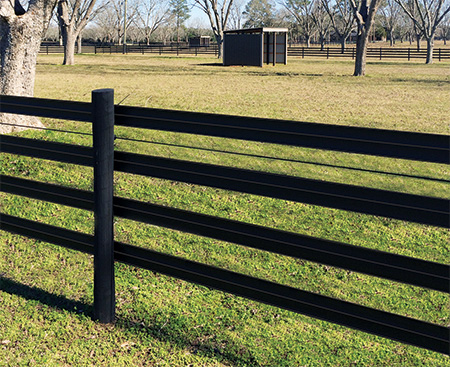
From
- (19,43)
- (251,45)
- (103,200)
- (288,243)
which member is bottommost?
(288,243)

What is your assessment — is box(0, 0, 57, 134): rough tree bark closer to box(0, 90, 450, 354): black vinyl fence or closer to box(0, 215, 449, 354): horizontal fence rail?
box(0, 90, 450, 354): black vinyl fence

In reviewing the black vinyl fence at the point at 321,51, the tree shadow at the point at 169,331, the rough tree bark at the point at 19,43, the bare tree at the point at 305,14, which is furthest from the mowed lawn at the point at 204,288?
the bare tree at the point at 305,14

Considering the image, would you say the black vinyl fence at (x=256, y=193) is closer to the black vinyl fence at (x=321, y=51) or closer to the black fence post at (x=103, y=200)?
the black fence post at (x=103, y=200)

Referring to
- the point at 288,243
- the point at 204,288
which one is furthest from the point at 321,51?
the point at 288,243

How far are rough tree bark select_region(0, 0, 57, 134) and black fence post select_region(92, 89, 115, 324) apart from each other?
680 cm

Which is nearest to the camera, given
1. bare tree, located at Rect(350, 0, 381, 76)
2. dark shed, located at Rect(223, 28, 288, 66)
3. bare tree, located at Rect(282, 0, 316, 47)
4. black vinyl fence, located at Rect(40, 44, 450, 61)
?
bare tree, located at Rect(350, 0, 381, 76)

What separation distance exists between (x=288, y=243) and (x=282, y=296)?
325mm

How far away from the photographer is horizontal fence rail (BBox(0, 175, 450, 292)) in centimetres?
294

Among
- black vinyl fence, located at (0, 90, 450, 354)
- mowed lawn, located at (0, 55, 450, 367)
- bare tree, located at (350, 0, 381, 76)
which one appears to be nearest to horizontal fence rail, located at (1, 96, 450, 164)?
black vinyl fence, located at (0, 90, 450, 354)

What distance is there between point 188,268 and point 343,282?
202cm

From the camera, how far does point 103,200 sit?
3693mm

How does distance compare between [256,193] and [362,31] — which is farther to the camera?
[362,31]

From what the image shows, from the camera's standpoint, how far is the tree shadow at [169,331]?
3.56 metres

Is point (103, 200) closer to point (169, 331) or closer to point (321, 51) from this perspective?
point (169, 331)
